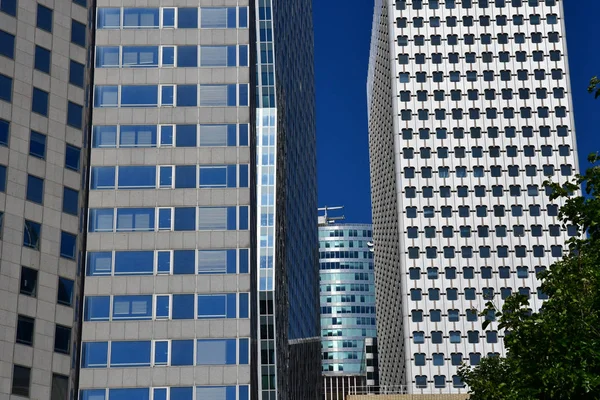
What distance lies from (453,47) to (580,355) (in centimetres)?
12569

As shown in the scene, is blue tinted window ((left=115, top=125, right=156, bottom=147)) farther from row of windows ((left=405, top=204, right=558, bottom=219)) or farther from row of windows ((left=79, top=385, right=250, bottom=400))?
row of windows ((left=405, top=204, right=558, bottom=219))

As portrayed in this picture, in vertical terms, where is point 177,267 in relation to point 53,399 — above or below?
above

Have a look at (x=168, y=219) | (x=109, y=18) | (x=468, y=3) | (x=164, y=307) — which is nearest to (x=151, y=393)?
(x=164, y=307)

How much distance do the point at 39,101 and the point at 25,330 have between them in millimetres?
14389

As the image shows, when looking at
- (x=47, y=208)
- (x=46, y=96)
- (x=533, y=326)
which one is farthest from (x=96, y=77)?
(x=533, y=326)

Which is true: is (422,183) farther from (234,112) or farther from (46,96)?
(46,96)

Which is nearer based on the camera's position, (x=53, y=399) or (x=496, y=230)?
(x=53, y=399)

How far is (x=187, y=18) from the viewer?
255ft

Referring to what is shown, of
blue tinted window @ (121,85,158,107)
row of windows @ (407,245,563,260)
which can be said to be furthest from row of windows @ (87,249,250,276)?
row of windows @ (407,245,563,260)

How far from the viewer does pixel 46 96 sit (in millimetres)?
69250

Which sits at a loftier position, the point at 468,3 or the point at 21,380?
the point at 468,3

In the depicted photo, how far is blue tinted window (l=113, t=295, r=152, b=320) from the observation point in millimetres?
71000

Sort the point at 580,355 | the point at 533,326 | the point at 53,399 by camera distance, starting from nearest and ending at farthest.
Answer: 1. the point at 580,355
2. the point at 533,326
3. the point at 53,399

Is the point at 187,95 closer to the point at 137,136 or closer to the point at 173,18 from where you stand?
the point at 137,136
